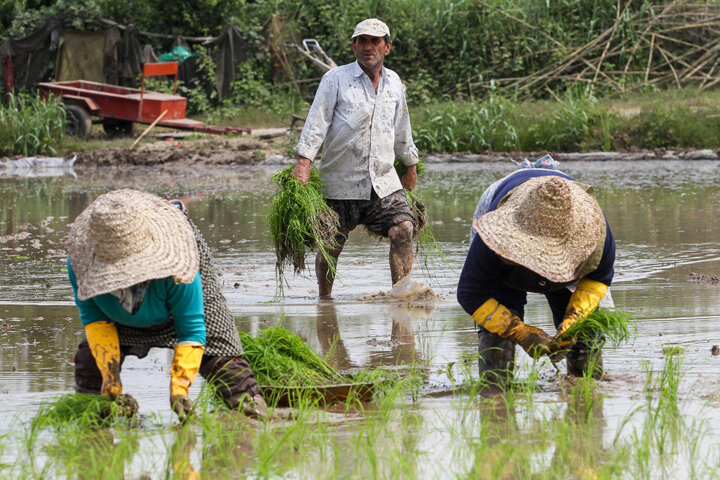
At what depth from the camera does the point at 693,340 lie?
502 centimetres

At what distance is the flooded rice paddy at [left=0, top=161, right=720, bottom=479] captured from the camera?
336cm

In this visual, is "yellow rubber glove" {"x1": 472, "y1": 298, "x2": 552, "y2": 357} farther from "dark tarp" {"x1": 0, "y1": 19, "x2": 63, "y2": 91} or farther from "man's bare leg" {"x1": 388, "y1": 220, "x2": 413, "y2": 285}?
"dark tarp" {"x1": 0, "y1": 19, "x2": 63, "y2": 91}

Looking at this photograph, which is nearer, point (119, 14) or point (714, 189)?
point (714, 189)

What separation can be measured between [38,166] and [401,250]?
11226 mm

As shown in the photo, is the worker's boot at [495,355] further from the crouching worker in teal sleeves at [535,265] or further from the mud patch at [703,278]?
the mud patch at [703,278]

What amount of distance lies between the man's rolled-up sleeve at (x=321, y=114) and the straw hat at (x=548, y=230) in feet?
8.64

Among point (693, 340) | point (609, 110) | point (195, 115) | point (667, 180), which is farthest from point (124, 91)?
point (693, 340)

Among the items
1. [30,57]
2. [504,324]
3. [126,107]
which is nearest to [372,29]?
[504,324]

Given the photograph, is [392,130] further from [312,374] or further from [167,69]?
[167,69]

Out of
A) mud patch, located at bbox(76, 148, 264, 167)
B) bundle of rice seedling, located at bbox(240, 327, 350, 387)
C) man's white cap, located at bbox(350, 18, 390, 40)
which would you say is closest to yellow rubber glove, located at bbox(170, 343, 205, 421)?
bundle of rice seedling, located at bbox(240, 327, 350, 387)

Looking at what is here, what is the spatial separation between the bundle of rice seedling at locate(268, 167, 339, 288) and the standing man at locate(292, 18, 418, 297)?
123mm

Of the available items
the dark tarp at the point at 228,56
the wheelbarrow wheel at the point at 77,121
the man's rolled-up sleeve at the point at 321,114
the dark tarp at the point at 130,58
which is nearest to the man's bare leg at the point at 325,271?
the man's rolled-up sleeve at the point at 321,114

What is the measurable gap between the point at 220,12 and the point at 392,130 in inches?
670

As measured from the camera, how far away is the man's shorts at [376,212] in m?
6.39
